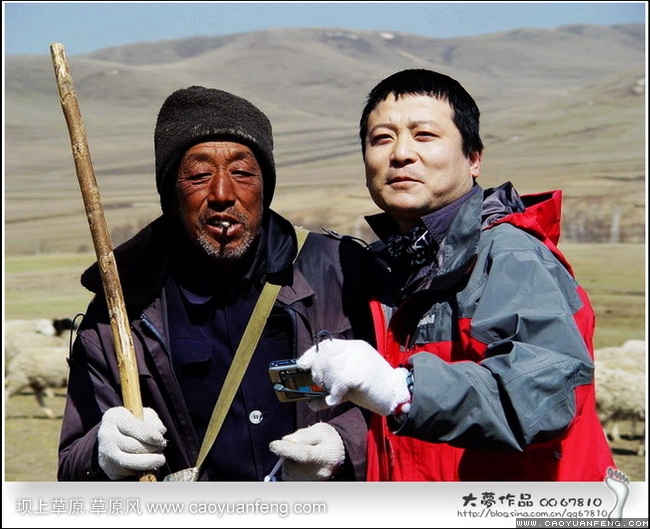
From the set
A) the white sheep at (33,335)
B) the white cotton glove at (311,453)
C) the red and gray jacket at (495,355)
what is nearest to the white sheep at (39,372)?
the white sheep at (33,335)

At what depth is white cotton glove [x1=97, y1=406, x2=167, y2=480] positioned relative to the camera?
310 cm

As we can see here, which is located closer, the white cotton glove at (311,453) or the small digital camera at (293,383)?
the small digital camera at (293,383)

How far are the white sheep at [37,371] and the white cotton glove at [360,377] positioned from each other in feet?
28.0

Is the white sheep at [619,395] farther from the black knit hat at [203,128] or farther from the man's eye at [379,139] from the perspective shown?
the man's eye at [379,139]

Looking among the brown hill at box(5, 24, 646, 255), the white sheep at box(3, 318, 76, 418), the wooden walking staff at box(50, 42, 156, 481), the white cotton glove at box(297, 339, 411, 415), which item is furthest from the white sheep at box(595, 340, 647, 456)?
the brown hill at box(5, 24, 646, 255)

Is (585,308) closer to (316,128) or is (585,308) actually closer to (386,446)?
(386,446)

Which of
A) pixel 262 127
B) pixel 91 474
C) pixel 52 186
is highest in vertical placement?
pixel 262 127

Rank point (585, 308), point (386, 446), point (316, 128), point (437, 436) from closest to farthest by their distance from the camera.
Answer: point (437, 436)
point (585, 308)
point (386, 446)
point (316, 128)

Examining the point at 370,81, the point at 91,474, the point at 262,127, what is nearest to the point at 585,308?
the point at 262,127

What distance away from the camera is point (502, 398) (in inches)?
95.9

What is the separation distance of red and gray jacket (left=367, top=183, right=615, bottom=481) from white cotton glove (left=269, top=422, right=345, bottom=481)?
0.12 meters

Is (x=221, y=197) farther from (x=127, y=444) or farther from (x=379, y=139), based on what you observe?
(x=127, y=444)

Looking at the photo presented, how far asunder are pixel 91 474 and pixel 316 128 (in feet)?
113

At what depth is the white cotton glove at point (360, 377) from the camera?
2.43 meters
